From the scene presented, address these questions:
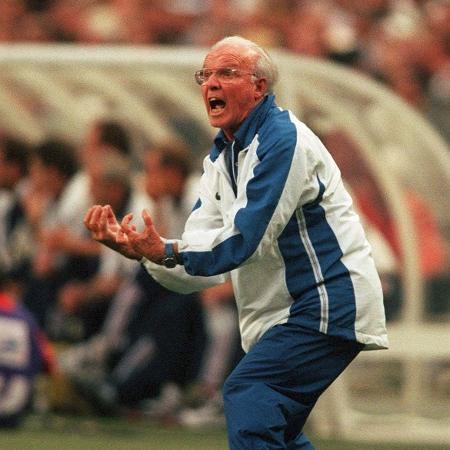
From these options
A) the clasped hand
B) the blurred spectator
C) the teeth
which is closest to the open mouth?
the teeth

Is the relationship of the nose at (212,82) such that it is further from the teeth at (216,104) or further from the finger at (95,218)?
the finger at (95,218)

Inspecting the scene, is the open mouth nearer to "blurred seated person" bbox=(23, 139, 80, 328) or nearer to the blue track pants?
the blue track pants

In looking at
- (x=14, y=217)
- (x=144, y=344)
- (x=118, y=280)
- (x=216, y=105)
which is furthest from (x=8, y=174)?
(x=216, y=105)

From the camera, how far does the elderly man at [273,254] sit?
587cm

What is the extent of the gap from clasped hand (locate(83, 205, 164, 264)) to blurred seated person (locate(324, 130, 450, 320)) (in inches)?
212

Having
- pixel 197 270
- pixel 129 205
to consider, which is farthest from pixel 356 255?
pixel 129 205

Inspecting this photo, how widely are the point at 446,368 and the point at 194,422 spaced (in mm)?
1857

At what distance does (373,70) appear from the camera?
14.1 meters

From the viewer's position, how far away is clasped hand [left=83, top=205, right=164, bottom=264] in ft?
19.2

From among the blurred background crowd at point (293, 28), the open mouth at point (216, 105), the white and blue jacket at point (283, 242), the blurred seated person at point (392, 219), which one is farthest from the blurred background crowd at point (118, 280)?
the open mouth at point (216, 105)

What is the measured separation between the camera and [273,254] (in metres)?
6.09

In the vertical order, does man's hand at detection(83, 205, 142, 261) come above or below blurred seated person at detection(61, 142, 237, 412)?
above

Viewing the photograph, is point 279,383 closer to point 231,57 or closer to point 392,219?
point 231,57

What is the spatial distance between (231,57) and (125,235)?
0.83m
